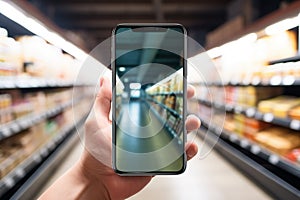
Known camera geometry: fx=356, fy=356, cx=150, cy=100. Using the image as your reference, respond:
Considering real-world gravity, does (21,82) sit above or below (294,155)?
above

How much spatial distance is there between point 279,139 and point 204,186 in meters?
0.80

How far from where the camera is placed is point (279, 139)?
10.5 ft

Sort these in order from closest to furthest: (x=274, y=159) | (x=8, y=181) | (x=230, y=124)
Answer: (x=8, y=181) < (x=274, y=159) < (x=230, y=124)

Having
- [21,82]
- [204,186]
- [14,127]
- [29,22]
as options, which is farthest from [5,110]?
[204,186]

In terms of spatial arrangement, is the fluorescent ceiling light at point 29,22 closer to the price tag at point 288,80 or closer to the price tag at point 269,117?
the price tag at point 288,80

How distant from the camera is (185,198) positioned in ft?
9.70

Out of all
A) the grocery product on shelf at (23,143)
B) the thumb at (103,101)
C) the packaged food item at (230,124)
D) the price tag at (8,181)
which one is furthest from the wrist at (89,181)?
the packaged food item at (230,124)

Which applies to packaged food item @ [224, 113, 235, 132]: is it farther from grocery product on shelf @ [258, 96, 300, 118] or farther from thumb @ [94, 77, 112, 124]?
thumb @ [94, 77, 112, 124]

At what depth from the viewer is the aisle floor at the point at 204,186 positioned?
9.86 feet

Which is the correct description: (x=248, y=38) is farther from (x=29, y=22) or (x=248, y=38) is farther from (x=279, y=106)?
(x=29, y=22)

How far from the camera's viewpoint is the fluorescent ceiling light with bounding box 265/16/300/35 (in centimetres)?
285

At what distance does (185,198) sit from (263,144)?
40.9 inches

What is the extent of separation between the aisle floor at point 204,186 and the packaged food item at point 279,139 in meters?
0.40

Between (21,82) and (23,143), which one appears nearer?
(21,82)
